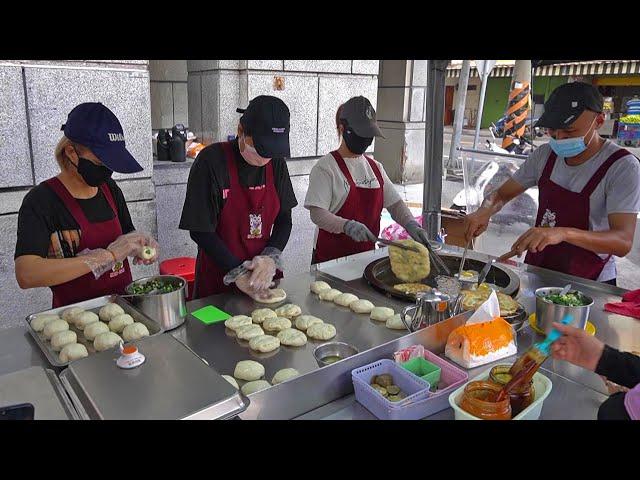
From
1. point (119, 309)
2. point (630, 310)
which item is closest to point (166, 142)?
point (119, 309)

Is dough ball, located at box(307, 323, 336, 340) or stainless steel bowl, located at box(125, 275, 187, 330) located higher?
stainless steel bowl, located at box(125, 275, 187, 330)

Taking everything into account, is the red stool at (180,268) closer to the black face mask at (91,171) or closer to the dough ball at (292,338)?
the black face mask at (91,171)

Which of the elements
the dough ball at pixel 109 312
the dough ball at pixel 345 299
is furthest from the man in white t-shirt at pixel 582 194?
the dough ball at pixel 109 312

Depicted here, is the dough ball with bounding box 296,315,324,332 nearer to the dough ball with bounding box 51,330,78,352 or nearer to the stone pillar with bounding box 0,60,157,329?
the dough ball with bounding box 51,330,78,352

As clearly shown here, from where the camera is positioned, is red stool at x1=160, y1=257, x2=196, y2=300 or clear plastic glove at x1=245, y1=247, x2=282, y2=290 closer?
clear plastic glove at x1=245, y1=247, x2=282, y2=290

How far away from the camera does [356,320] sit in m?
2.12

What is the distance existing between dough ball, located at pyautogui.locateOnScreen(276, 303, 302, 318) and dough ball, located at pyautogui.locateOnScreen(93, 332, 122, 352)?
2.18ft

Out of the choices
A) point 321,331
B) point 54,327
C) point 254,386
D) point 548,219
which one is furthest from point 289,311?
point 548,219

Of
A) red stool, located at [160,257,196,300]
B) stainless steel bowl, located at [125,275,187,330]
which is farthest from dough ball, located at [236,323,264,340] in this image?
red stool, located at [160,257,196,300]

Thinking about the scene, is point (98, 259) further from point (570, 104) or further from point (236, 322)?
point (570, 104)

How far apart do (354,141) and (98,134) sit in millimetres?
1549

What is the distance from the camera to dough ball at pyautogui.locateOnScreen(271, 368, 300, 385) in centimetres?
159

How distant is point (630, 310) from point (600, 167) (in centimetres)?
80
